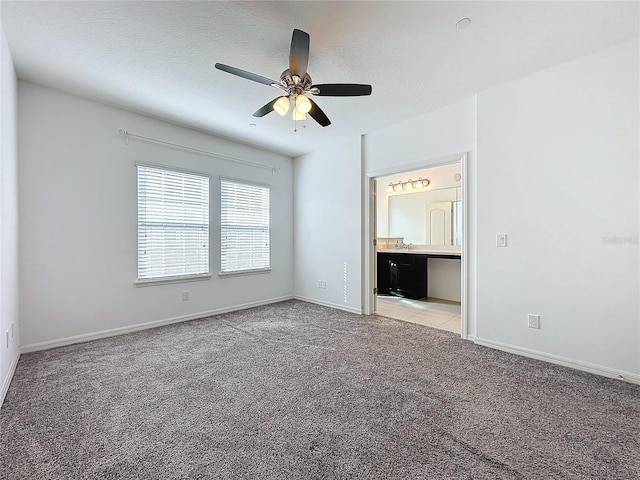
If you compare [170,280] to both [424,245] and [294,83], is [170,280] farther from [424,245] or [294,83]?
[424,245]

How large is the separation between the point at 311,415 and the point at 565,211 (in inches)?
108

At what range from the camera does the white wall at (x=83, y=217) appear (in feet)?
9.54

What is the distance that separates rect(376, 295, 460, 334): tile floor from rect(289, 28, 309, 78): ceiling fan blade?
3.28 meters

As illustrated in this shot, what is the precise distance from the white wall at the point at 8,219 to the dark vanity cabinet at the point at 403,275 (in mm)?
5092

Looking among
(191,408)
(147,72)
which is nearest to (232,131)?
(147,72)

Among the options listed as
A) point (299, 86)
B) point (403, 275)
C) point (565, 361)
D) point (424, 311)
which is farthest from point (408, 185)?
point (299, 86)

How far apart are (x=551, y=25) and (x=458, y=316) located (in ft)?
11.2

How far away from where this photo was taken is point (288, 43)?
2.29m

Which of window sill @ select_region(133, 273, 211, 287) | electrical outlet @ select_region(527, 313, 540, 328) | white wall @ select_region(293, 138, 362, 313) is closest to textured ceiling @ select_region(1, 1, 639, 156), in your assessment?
white wall @ select_region(293, 138, 362, 313)

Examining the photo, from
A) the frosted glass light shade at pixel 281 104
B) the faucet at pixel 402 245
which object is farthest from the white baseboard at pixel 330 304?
the frosted glass light shade at pixel 281 104

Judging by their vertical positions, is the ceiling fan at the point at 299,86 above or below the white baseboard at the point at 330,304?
above

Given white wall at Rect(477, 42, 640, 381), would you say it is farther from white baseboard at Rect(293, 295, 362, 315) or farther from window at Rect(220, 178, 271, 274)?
window at Rect(220, 178, 271, 274)

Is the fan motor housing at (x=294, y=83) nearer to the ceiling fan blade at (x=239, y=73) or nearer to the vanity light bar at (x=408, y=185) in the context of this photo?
the ceiling fan blade at (x=239, y=73)

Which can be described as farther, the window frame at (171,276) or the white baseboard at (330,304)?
the white baseboard at (330,304)
